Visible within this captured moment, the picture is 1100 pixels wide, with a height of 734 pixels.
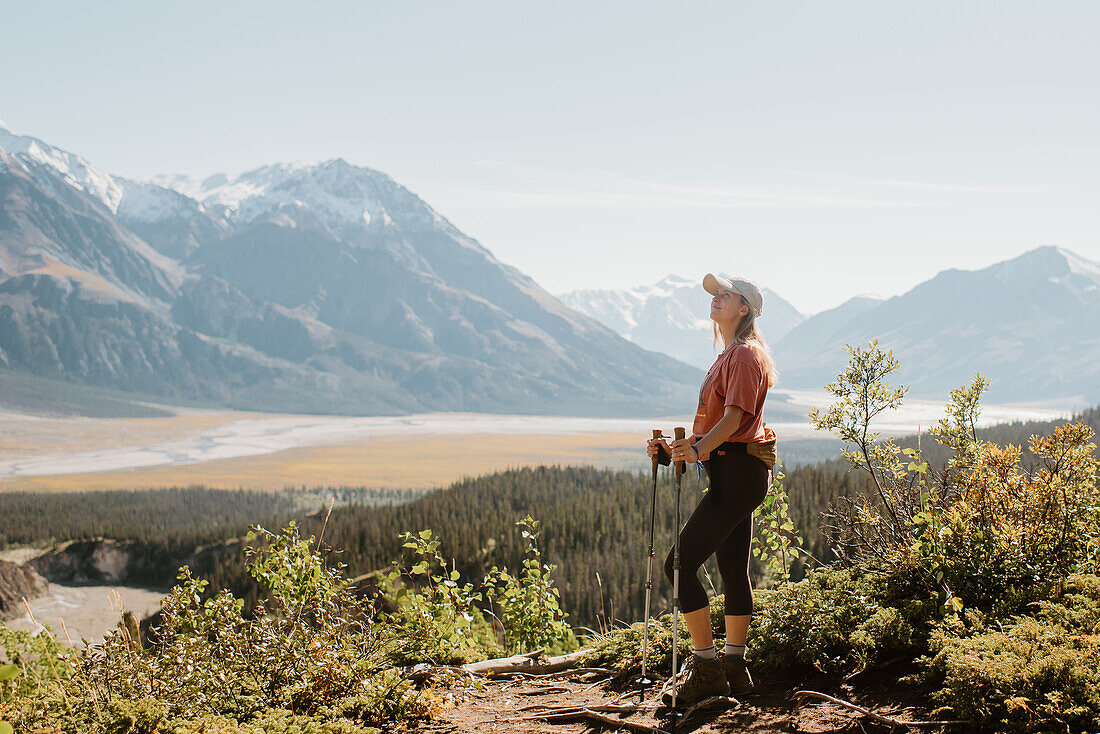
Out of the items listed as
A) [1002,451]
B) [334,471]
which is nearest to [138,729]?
[1002,451]

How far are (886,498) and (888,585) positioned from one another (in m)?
0.71

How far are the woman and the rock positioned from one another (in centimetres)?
7123

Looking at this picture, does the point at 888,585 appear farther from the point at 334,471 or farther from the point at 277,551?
the point at 334,471

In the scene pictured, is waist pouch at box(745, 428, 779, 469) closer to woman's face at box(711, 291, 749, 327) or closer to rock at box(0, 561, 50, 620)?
woman's face at box(711, 291, 749, 327)

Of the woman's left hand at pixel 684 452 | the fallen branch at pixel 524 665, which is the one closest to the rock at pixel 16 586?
the fallen branch at pixel 524 665

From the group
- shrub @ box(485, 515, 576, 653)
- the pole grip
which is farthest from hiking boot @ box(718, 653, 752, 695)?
shrub @ box(485, 515, 576, 653)

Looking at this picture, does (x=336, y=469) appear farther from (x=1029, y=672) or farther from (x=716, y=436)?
(x=1029, y=672)

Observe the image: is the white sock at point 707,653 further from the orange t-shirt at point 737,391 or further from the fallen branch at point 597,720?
the orange t-shirt at point 737,391

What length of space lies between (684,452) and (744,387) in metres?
0.47

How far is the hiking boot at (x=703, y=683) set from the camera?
4.43 metres

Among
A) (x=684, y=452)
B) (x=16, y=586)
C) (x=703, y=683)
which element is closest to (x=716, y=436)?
(x=684, y=452)

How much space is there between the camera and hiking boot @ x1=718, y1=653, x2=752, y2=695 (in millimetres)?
4551

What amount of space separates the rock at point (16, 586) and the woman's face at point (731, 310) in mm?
71633

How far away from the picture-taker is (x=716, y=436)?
426cm
